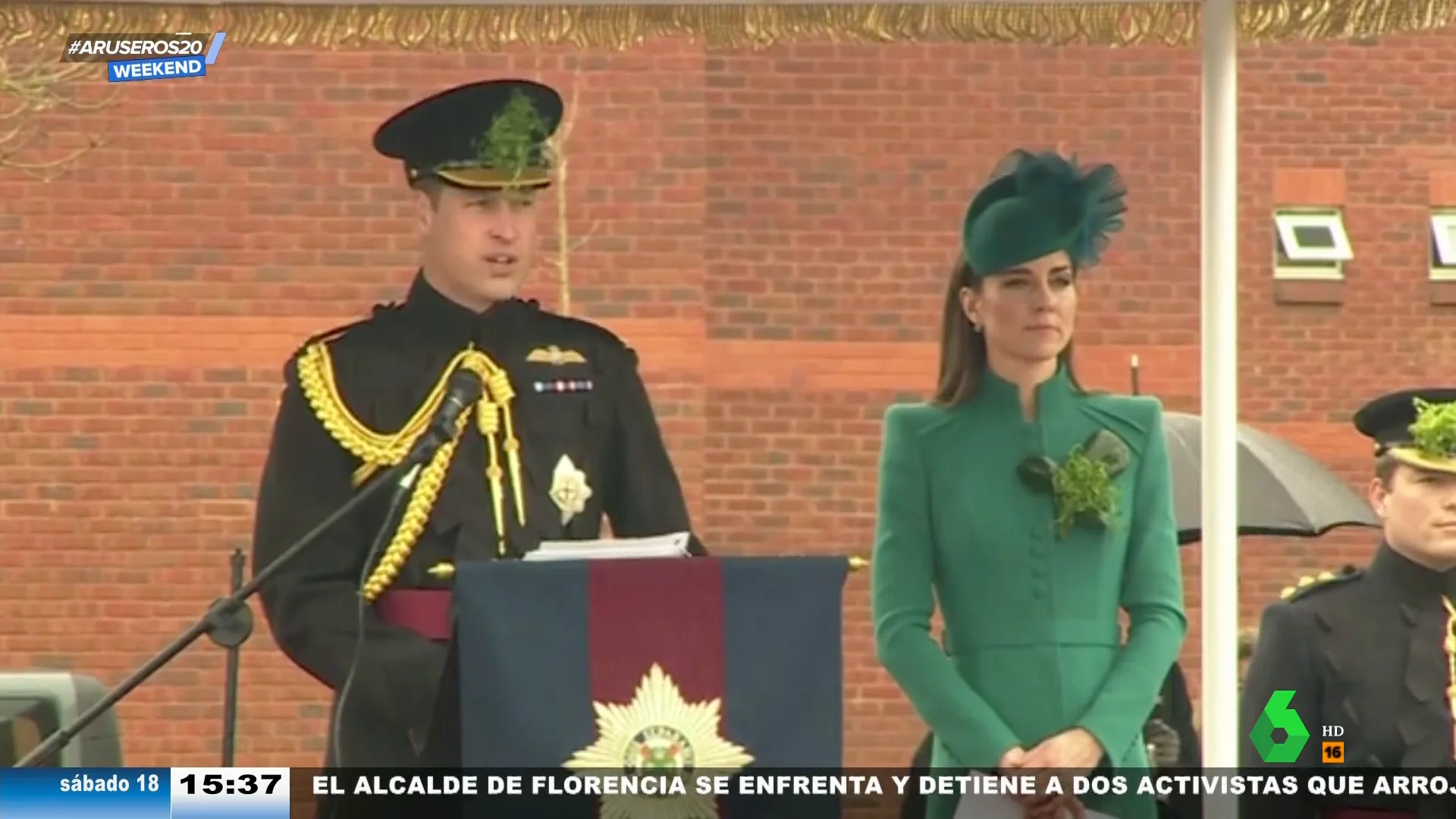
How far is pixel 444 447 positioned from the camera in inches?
227

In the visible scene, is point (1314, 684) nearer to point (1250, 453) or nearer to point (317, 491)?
point (1250, 453)

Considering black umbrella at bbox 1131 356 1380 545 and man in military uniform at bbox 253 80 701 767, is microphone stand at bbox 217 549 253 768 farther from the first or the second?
black umbrella at bbox 1131 356 1380 545

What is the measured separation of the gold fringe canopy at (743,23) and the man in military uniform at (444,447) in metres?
0.14

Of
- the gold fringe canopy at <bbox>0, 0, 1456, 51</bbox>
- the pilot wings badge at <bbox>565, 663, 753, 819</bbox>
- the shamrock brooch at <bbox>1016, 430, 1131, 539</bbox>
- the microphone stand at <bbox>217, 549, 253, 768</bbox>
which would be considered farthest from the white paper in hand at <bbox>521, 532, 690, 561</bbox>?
the gold fringe canopy at <bbox>0, 0, 1456, 51</bbox>

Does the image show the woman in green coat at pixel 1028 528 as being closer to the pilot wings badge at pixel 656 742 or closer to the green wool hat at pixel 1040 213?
the green wool hat at pixel 1040 213

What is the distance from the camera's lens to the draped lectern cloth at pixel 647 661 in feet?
18.4

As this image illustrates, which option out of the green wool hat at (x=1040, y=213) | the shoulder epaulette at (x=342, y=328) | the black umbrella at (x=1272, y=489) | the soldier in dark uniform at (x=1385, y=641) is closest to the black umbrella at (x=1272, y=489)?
the black umbrella at (x=1272, y=489)

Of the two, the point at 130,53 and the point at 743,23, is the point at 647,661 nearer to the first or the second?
the point at 743,23

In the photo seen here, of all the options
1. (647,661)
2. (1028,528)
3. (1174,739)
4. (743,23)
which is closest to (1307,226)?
(1028,528)

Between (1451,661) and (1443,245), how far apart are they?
1.05m

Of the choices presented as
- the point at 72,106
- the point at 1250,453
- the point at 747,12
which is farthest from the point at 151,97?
the point at 1250,453

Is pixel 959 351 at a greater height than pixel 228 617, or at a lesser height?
greater

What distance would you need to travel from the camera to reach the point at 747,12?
5863 mm

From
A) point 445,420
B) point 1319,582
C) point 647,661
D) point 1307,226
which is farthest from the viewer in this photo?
point 1307,226
